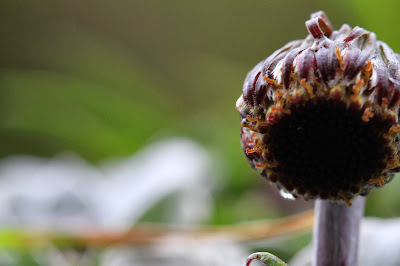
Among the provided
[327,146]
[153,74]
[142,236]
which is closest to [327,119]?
[327,146]

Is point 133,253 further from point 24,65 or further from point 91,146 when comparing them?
point 24,65

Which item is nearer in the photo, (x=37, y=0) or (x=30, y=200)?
(x=30, y=200)

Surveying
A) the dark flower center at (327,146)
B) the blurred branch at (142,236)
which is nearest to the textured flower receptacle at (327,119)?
the dark flower center at (327,146)

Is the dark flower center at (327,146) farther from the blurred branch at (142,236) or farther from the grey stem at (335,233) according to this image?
the blurred branch at (142,236)

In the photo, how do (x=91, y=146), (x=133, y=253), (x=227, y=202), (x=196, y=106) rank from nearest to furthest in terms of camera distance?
(x=133, y=253) → (x=227, y=202) → (x=91, y=146) → (x=196, y=106)

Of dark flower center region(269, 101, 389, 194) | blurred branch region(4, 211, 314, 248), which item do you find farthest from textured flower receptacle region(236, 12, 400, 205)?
blurred branch region(4, 211, 314, 248)

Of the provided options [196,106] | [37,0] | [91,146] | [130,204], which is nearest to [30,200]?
[130,204]
